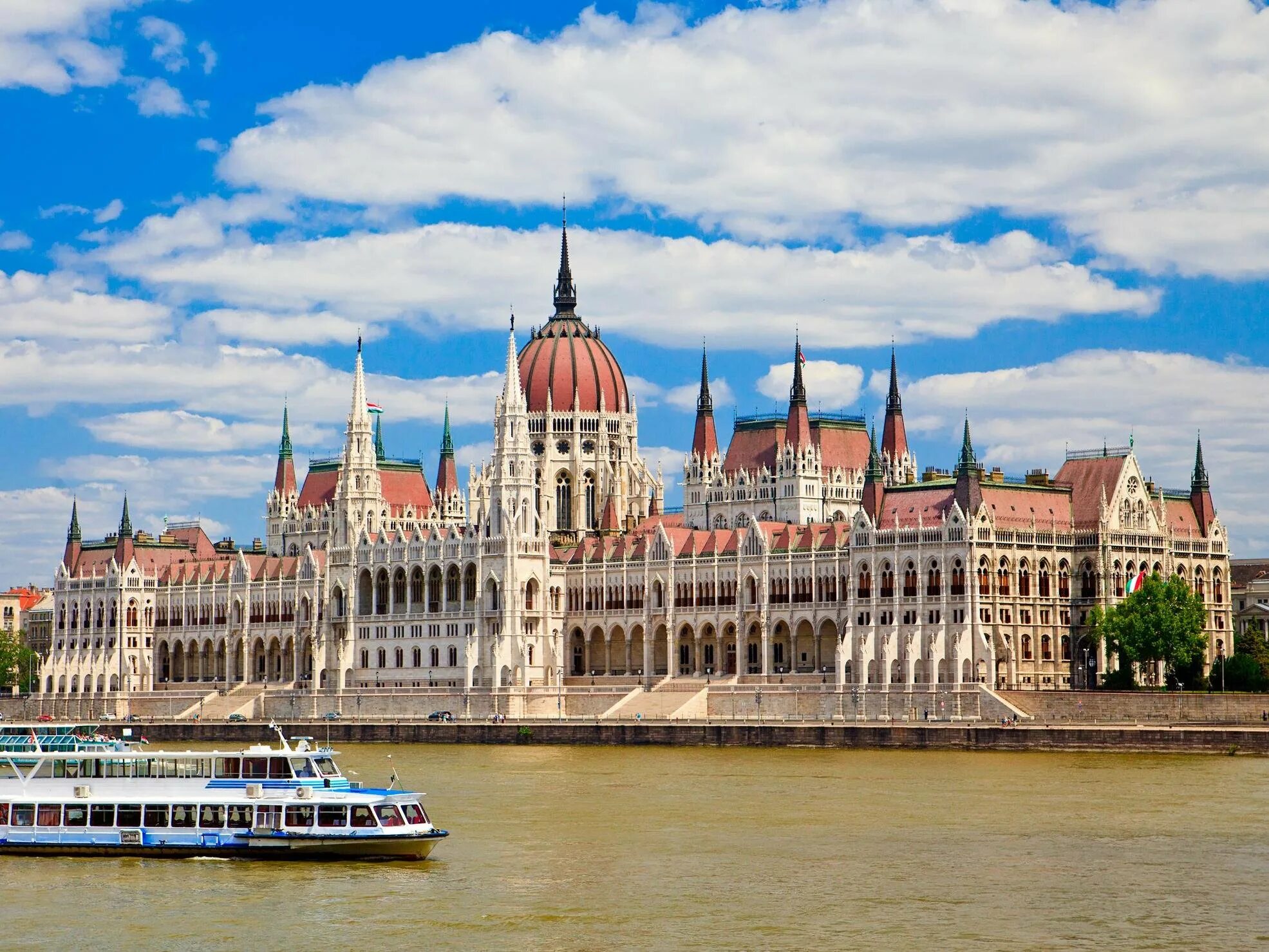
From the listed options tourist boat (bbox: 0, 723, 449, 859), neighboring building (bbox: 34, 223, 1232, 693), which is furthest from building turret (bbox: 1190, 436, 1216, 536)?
tourist boat (bbox: 0, 723, 449, 859)

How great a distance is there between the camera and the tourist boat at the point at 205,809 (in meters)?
71.3

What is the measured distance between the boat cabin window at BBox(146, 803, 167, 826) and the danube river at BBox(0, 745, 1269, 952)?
1.85 m

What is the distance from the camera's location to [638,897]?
6494 cm

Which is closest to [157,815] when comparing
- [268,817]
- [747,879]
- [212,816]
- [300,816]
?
[212,816]

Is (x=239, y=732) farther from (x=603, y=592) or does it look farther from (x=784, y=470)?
(x=784, y=470)

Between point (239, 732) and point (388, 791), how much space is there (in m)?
82.1

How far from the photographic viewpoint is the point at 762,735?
12788cm

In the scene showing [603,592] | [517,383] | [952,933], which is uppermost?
[517,383]

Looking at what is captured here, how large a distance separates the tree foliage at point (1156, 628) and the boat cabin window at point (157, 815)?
243ft

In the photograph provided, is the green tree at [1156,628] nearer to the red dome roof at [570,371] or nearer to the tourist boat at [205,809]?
the red dome roof at [570,371]

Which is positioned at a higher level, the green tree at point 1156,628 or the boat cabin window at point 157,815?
the green tree at point 1156,628

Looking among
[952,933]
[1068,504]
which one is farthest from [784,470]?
[952,933]

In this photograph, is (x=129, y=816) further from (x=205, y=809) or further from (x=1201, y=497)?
(x=1201, y=497)

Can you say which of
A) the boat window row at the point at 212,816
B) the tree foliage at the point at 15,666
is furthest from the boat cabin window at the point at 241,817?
the tree foliage at the point at 15,666
